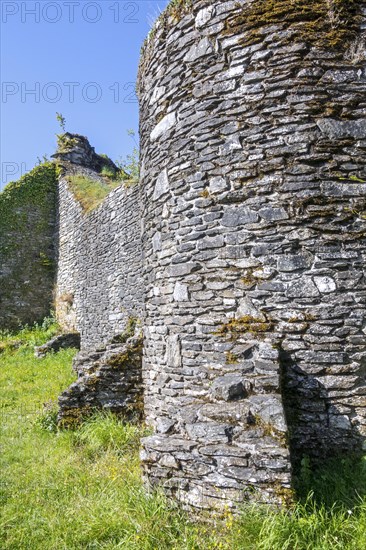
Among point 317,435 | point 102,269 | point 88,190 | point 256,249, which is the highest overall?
point 88,190

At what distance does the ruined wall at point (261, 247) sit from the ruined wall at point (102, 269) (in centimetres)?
488

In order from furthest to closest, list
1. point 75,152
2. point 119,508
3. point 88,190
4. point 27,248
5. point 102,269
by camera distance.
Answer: point 75,152 < point 27,248 < point 88,190 < point 102,269 < point 119,508

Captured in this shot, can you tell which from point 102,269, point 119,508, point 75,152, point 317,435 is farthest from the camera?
point 75,152

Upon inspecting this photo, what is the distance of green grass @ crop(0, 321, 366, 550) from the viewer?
8.94ft

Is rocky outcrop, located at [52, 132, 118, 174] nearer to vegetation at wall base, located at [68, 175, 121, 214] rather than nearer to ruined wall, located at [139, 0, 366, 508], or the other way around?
vegetation at wall base, located at [68, 175, 121, 214]

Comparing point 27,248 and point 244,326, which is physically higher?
point 27,248

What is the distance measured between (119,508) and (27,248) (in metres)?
14.8

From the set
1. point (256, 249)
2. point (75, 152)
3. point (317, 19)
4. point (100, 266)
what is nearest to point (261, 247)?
point (256, 249)

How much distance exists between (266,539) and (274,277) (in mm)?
2087

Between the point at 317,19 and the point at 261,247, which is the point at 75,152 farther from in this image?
the point at 261,247

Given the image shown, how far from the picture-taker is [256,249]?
3.88 m

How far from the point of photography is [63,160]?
18.3 m

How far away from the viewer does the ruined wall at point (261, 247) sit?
11.1 ft

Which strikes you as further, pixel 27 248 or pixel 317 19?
pixel 27 248
